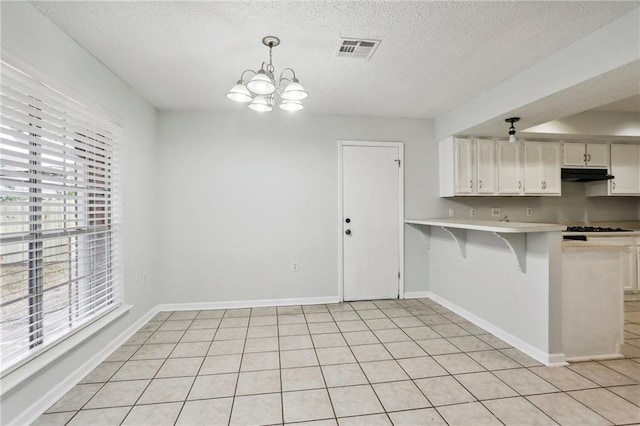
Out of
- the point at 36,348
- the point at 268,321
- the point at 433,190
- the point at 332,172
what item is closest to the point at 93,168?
the point at 36,348

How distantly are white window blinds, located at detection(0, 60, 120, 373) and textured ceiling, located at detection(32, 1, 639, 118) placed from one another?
560 millimetres

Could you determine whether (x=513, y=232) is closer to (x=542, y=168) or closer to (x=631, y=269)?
(x=542, y=168)

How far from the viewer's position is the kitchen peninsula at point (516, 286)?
225cm

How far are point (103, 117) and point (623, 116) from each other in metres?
5.74

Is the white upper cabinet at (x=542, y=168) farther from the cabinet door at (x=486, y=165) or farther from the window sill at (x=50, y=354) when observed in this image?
the window sill at (x=50, y=354)

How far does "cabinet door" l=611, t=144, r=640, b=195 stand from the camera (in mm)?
3992

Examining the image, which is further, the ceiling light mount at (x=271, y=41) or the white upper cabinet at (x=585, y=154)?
the white upper cabinet at (x=585, y=154)

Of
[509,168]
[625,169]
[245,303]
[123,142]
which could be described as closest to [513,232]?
[509,168]

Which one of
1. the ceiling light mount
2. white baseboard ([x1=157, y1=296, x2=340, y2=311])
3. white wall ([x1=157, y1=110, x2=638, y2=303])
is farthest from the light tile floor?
the ceiling light mount

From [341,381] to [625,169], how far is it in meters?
4.77

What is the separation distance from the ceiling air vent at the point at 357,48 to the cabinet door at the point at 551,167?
294cm

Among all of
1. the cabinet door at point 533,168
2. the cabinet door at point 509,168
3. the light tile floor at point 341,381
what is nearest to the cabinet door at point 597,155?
the cabinet door at point 533,168

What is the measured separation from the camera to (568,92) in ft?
7.21

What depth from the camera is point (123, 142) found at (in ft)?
8.99
